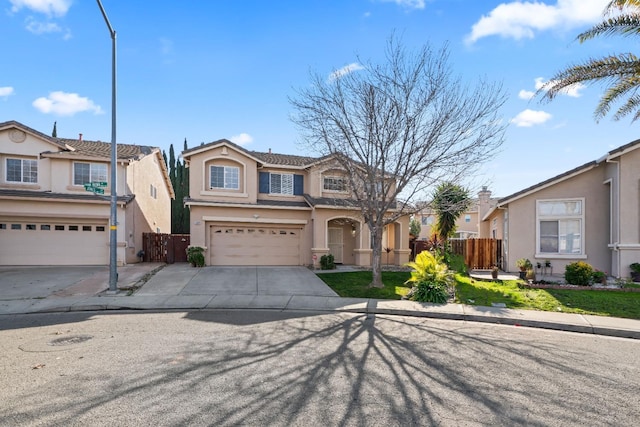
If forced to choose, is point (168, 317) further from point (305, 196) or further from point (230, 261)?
point (305, 196)

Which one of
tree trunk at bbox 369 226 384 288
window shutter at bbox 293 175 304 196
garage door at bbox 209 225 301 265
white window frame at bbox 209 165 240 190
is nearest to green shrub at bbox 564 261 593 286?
tree trunk at bbox 369 226 384 288

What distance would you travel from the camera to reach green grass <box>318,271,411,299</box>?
1178cm

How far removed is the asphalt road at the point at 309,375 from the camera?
13.3 feet

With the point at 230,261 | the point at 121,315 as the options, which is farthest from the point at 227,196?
the point at 121,315

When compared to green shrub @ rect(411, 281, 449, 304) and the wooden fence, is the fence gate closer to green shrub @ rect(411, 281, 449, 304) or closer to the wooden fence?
green shrub @ rect(411, 281, 449, 304)

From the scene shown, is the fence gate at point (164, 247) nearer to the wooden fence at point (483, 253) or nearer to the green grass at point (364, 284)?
the green grass at point (364, 284)

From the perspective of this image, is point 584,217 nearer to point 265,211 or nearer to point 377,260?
point 377,260

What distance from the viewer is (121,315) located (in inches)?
364

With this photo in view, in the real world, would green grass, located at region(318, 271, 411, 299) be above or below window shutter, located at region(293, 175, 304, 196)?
below

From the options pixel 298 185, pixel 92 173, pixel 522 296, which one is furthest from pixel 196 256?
pixel 522 296

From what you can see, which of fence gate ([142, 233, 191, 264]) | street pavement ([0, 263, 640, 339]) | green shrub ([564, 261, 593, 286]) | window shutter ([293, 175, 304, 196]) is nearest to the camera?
street pavement ([0, 263, 640, 339])

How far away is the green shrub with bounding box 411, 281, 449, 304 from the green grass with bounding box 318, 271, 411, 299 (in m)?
0.60

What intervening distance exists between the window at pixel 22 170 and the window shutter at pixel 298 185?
13.2 m

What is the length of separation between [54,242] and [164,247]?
5.25 m
